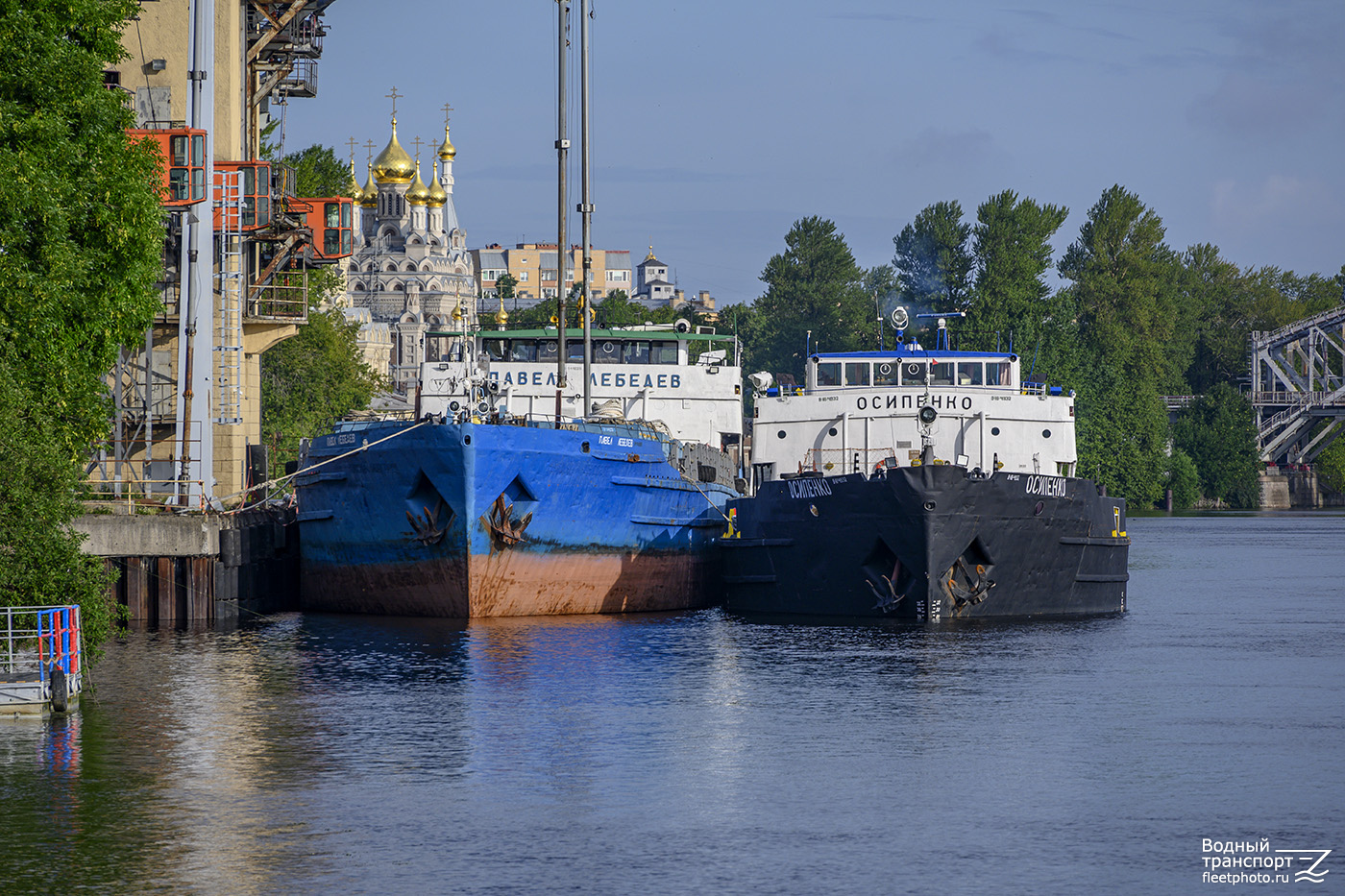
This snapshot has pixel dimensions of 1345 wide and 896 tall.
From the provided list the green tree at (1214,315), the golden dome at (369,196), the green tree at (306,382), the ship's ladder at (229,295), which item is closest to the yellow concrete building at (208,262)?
the ship's ladder at (229,295)

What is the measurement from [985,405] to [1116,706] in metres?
13.9

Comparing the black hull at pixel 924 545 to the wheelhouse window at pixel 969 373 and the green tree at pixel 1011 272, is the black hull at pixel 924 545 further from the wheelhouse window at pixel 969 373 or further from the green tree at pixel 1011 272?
the green tree at pixel 1011 272

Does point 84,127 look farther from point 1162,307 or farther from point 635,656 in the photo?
point 1162,307

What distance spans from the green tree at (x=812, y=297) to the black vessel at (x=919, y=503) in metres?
101

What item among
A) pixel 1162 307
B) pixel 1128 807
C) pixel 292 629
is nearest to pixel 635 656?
pixel 292 629

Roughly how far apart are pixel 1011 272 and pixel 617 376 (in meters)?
72.3

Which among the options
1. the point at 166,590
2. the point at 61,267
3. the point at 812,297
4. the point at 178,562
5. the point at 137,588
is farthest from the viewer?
the point at 812,297

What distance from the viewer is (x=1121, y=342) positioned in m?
119

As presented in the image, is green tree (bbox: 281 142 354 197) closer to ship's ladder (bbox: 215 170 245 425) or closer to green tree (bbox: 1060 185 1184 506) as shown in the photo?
ship's ladder (bbox: 215 170 245 425)

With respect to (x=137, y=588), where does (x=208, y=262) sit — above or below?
above

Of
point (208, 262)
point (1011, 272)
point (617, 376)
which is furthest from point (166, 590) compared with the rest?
point (1011, 272)

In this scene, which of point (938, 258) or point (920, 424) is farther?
point (938, 258)

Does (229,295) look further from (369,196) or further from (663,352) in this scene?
(369,196)

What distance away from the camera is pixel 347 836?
1683cm
